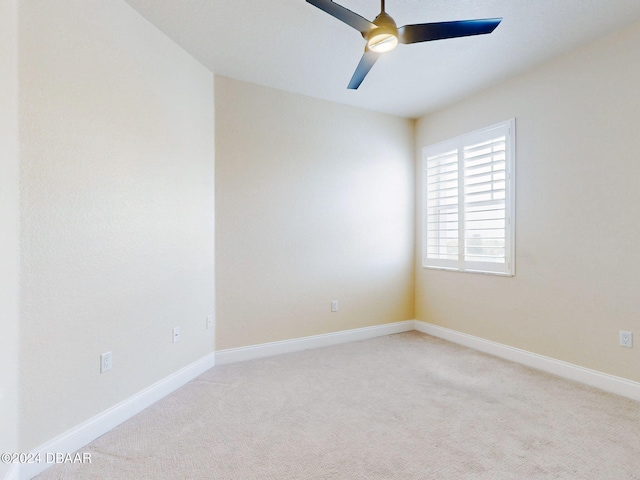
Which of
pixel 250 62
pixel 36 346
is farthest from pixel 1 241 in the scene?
pixel 250 62

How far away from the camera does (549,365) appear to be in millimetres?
2939

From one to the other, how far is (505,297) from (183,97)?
140 inches

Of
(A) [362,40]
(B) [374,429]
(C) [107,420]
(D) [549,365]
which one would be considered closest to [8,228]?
(C) [107,420]

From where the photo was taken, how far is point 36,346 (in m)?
1.70

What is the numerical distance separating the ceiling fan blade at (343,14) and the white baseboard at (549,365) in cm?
309

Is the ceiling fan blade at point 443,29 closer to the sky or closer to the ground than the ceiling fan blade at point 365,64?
closer to the sky

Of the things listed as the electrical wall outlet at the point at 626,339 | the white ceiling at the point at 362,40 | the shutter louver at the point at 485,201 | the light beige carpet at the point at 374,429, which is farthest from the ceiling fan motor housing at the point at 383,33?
the electrical wall outlet at the point at 626,339

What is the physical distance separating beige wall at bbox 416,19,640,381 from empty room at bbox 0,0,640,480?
2cm

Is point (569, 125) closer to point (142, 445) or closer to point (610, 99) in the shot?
point (610, 99)

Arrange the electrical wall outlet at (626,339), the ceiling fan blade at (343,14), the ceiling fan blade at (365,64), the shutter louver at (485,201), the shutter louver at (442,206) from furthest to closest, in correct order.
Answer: the shutter louver at (442,206), the shutter louver at (485,201), the electrical wall outlet at (626,339), the ceiling fan blade at (365,64), the ceiling fan blade at (343,14)

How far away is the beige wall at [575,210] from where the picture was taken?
2.47 meters

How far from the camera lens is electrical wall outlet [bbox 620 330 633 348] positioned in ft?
8.05

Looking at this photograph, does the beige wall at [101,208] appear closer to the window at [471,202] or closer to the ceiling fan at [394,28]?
the ceiling fan at [394,28]

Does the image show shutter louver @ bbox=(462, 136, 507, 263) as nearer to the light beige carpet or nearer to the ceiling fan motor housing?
the light beige carpet
